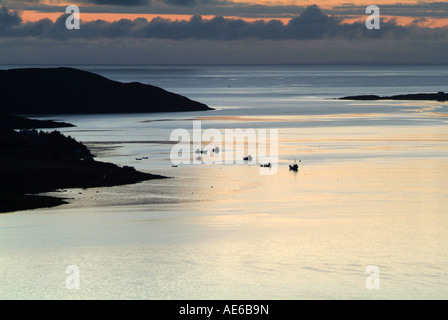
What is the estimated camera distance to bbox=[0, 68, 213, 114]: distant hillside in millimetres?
143875

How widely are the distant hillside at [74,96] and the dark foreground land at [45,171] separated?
66387mm

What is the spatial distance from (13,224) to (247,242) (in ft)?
47.0

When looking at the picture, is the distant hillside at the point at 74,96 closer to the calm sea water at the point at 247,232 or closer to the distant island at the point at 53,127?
the distant island at the point at 53,127

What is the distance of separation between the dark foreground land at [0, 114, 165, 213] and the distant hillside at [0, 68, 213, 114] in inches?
2614

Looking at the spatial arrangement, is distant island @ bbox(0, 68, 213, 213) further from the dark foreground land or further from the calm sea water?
the calm sea water

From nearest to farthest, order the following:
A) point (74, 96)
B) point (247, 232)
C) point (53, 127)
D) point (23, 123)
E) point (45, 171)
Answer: point (247, 232)
point (45, 171)
point (23, 123)
point (53, 127)
point (74, 96)

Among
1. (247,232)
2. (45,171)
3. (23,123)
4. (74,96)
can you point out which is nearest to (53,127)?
(23,123)

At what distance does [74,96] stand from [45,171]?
284 ft

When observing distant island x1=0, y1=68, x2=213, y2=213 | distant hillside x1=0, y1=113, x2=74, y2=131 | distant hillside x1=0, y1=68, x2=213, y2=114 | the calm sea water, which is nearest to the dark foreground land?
distant island x1=0, y1=68, x2=213, y2=213

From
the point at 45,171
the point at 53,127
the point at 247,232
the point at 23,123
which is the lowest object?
the point at 247,232

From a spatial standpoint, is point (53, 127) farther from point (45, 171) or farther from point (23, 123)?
point (45, 171)

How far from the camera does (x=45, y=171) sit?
6275cm
